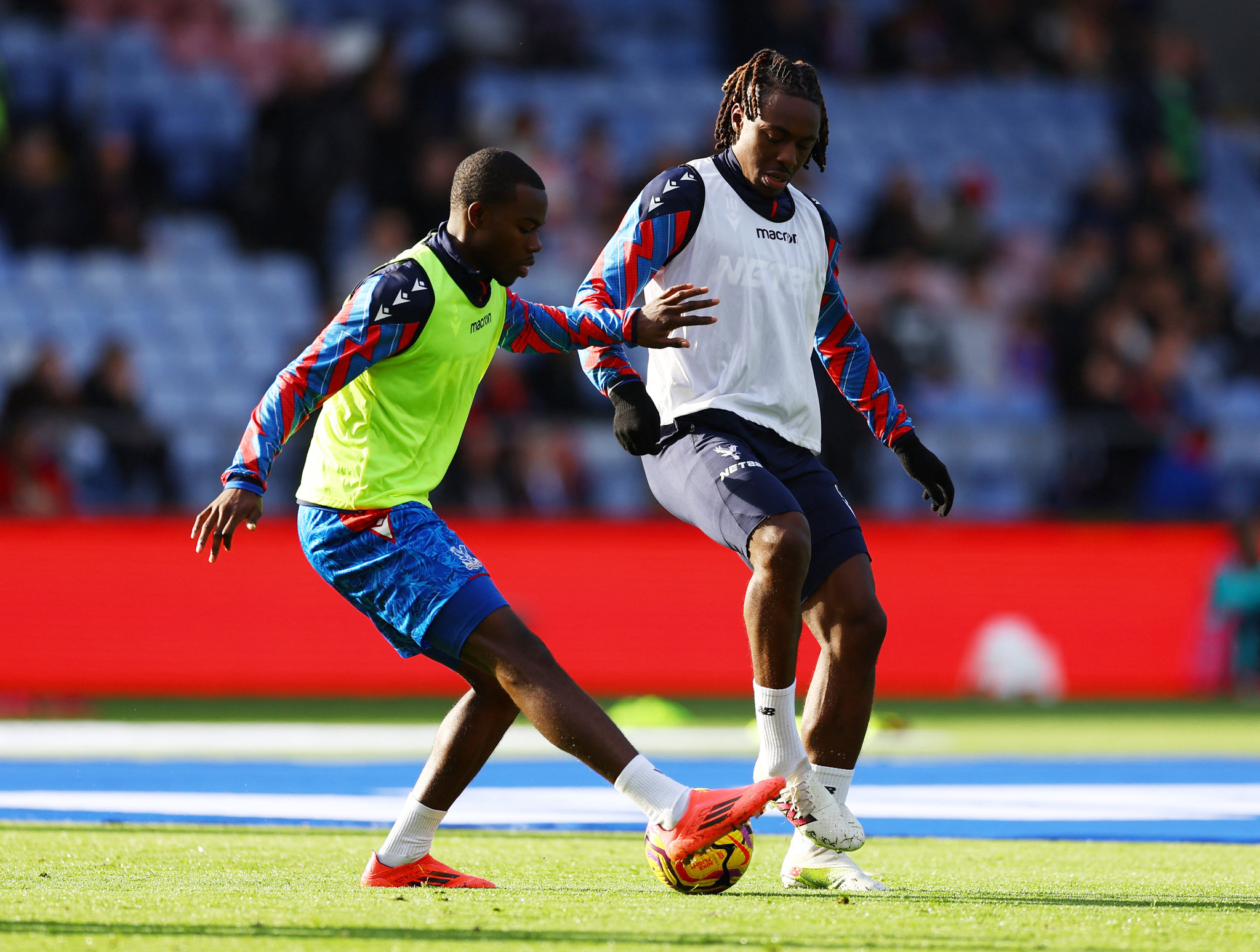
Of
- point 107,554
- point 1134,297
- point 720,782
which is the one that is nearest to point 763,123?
point 720,782

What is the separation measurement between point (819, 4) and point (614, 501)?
8202 mm

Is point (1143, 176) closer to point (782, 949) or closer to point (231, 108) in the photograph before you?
point (231, 108)

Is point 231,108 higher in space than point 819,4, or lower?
lower

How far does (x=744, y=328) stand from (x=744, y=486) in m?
0.56

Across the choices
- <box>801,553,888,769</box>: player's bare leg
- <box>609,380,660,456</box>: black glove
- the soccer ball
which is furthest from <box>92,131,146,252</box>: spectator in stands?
the soccer ball

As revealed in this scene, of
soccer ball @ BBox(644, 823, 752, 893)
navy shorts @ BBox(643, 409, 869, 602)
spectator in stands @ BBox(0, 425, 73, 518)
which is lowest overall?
spectator in stands @ BBox(0, 425, 73, 518)

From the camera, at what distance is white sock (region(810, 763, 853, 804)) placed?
18.0 ft

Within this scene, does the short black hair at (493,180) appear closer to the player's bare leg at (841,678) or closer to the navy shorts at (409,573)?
the navy shorts at (409,573)

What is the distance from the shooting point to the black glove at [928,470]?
6.05m

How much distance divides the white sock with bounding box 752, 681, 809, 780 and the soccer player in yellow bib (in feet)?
1.48

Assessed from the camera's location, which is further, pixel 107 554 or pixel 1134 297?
pixel 1134 297

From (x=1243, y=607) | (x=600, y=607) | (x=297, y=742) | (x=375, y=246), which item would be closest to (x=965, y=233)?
(x=1243, y=607)

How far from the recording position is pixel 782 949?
398 centimetres

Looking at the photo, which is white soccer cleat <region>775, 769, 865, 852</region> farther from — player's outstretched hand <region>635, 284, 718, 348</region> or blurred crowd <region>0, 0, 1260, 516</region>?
blurred crowd <region>0, 0, 1260, 516</region>
